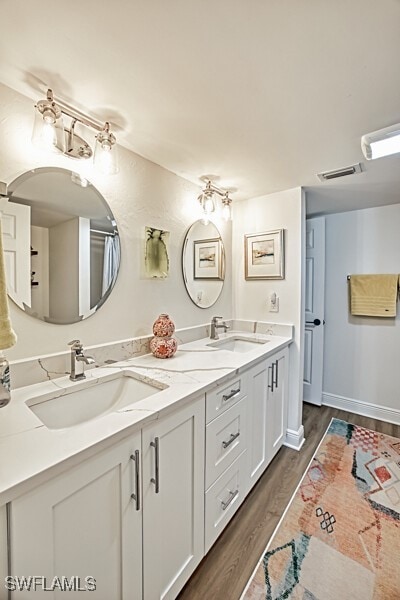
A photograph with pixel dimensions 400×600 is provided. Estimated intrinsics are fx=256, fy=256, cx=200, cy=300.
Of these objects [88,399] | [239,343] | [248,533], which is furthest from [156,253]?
[248,533]

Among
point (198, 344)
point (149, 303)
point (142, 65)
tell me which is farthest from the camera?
point (198, 344)

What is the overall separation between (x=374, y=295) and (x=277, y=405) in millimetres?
A: 1527

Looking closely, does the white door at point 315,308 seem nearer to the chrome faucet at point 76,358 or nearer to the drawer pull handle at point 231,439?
the drawer pull handle at point 231,439


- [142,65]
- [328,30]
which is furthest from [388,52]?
[142,65]

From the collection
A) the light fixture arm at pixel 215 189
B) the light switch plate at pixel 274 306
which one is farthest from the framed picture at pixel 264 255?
the light fixture arm at pixel 215 189

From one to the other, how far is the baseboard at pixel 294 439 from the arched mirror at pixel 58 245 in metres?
1.81

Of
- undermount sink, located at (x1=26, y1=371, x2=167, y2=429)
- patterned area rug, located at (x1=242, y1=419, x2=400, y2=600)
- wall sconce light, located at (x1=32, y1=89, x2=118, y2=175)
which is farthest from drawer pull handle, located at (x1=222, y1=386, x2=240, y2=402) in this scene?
wall sconce light, located at (x1=32, y1=89, x2=118, y2=175)

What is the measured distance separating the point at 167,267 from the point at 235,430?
1.05 meters

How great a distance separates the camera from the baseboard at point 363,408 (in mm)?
2461

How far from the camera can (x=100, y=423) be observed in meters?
0.79

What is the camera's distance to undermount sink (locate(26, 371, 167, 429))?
1.01m

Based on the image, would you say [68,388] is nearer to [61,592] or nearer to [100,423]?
[100,423]

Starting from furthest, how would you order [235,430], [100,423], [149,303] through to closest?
[149,303] < [235,430] < [100,423]

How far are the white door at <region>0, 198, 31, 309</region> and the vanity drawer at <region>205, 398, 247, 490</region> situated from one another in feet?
3.23
